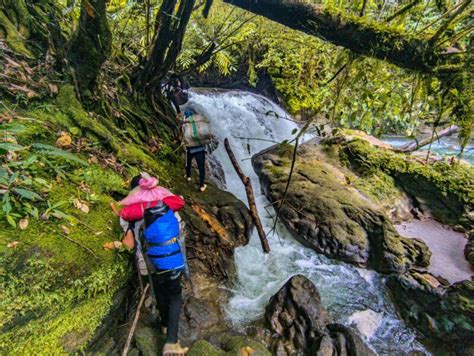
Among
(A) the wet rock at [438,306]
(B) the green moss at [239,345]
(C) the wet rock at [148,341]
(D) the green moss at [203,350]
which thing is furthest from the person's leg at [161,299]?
(A) the wet rock at [438,306]

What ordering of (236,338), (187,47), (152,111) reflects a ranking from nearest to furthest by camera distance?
(236,338), (152,111), (187,47)

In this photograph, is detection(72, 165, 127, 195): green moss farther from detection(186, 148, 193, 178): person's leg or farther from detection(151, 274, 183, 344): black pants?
detection(186, 148, 193, 178): person's leg

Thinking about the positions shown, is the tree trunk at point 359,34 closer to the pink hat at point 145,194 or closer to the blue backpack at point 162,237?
the pink hat at point 145,194

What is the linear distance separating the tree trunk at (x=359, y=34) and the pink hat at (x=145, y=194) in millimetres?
2421

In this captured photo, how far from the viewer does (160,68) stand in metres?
5.93

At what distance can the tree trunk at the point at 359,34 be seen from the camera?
114 inches

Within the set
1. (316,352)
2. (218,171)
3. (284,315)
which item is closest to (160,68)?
(218,171)

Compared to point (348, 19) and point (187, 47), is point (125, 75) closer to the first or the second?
point (187, 47)

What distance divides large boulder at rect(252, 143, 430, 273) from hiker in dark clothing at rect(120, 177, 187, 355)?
3.50m

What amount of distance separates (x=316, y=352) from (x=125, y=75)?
6362 millimetres

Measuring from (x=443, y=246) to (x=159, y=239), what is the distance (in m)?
7.92

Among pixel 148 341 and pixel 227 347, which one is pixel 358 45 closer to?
pixel 227 347

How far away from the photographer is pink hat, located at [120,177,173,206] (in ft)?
9.36

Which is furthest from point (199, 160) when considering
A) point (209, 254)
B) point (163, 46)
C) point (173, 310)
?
point (173, 310)
